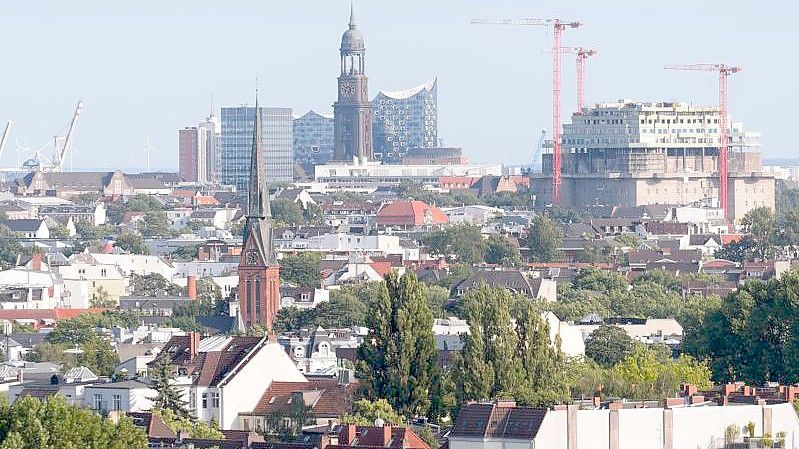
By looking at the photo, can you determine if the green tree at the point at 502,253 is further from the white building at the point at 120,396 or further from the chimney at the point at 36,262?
the white building at the point at 120,396

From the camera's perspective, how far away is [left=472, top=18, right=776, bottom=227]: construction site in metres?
Result: 189

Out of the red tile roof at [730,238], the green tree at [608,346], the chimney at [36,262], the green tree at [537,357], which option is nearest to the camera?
the green tree at [537,357]

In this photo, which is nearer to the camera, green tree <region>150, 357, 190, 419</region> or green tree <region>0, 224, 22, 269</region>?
green tree <region>150, 357, 190, 419</region>

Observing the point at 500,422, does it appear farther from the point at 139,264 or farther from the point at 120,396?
the point at 139,264

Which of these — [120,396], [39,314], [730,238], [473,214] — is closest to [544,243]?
[730,238]

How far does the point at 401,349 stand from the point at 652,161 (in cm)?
12607

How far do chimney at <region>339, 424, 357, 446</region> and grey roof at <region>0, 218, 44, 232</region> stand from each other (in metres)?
116

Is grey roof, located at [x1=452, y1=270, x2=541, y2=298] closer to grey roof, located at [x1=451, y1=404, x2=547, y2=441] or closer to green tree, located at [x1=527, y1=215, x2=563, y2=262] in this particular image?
green tree, located at [x1=527, y1=215, x2=563, y2=262]

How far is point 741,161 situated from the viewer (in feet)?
639

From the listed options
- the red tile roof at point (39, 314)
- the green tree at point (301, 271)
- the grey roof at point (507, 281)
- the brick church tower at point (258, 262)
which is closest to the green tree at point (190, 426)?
the brick church tower at point (258, 262)

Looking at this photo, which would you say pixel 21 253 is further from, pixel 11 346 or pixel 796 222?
pixel 11 346

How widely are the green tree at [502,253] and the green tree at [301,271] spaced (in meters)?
14.7

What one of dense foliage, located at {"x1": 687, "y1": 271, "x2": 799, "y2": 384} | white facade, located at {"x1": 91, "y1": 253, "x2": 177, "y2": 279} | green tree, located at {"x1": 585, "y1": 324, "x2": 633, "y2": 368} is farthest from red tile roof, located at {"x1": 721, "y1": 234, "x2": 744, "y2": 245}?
dense foliage, located at {"x1": 687, "y1": 271, "x2": 799, "y2": 384}

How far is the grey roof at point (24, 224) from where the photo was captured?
169 m
